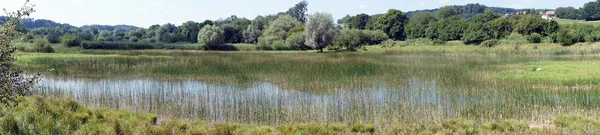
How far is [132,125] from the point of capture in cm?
1049

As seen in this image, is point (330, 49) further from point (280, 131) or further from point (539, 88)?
point (280, 131)

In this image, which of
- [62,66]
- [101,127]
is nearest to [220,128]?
[101,127]

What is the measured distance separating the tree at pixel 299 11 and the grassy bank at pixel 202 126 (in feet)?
408

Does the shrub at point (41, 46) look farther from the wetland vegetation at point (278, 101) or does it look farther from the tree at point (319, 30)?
the tree at point (319, 30)

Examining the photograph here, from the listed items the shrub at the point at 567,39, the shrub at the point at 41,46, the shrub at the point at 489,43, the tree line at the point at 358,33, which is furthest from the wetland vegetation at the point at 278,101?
the shrub at the point at 489,43

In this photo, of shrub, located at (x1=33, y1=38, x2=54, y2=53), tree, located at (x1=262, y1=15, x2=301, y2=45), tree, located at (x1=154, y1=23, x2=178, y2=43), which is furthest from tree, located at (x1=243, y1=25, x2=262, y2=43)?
shrub, located at (x1=33, y1=38, x2=54, y2=53)

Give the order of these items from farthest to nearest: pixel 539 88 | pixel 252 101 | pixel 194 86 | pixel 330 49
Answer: pixel 330 49 → pixel 194 86 → pixel 539 88 → pixel 252 101

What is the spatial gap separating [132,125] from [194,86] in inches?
417

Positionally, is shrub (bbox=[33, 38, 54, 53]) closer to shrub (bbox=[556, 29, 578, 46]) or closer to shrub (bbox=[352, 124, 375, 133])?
shrub (bbox=[352, 124, 375, 133])

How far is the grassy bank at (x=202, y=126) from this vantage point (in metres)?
9.76

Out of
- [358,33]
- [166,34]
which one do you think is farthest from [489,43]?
[166,34]

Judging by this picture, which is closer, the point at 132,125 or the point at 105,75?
the point at 132,125

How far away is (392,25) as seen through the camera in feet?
351

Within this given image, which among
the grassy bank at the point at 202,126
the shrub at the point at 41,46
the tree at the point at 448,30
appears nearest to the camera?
the grassy bank at the point at 202,126
